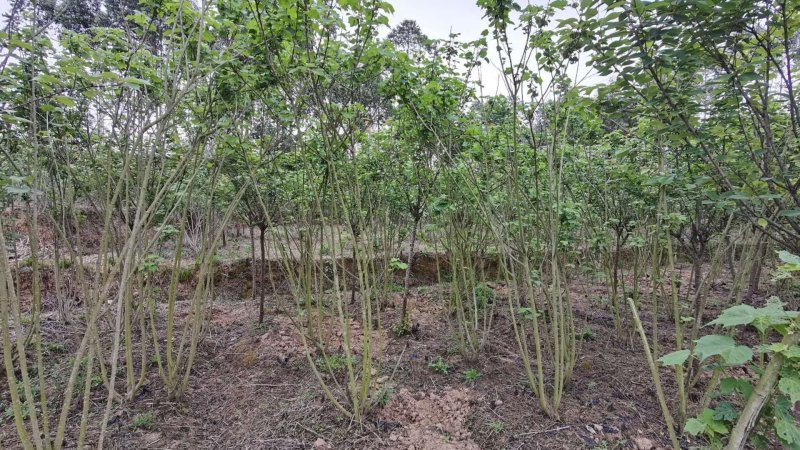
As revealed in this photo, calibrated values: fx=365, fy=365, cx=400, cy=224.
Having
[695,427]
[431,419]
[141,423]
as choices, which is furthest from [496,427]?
[141,423]

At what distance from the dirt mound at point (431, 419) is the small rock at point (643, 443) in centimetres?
111

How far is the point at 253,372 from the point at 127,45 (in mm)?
2907

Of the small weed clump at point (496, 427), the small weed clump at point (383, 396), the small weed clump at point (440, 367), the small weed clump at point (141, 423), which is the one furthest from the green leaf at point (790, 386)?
the small weed clump at point (141, 423)

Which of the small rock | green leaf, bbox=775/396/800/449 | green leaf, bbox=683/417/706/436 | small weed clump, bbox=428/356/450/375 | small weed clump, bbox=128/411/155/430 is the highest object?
green leaf, bbox=775/396/800/449

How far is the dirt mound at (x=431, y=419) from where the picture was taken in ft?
8.60

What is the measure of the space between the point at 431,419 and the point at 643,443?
4.88ft

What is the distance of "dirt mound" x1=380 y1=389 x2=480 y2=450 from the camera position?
8.60 feet

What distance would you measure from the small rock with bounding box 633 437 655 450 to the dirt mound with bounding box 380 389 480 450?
3.63ft

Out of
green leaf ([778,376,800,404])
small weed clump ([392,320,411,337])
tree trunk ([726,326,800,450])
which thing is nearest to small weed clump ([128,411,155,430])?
small weed clump ([392,320,411,337])

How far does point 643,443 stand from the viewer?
254 cm

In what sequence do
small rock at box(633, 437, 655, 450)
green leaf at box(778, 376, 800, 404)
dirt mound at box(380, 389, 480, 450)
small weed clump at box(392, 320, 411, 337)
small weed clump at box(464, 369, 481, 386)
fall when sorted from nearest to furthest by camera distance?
green leaf at box(778, 376, 800, 404)
small rock at box(633, 437, 655, 450)
dirt mound at box(380, 389, 480, 450)
small weed clump at box(464, 369, 481, 386)
small weed clump at box(392, 320, 411, 337)

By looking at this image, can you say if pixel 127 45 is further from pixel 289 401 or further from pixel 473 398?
pixel 473 398

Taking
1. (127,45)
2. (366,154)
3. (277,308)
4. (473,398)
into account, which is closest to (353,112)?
(127,45)

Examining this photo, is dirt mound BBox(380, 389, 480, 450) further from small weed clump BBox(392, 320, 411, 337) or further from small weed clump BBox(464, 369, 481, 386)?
small weed clump BBox(392, 320, 411, 337)
